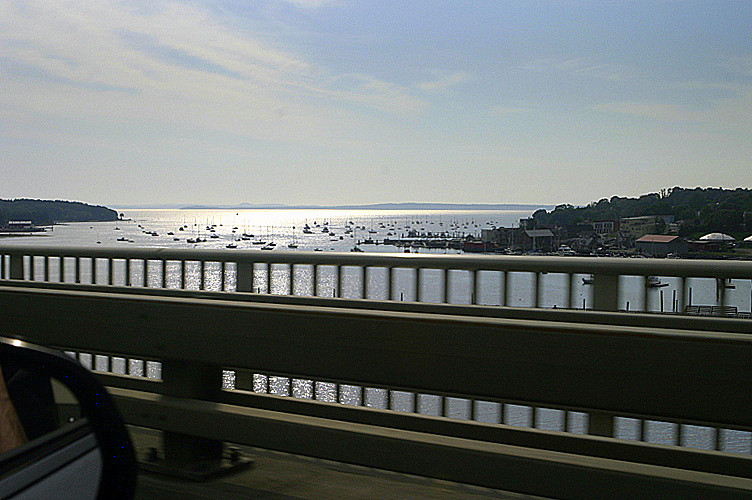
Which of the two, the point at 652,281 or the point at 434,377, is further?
the point at 652,281

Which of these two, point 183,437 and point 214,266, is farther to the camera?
Result: point 214,266

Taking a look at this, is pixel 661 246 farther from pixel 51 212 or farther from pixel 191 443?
pixel 51 212

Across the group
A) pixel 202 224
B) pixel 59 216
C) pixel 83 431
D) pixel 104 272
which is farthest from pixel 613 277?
pixel 59 216

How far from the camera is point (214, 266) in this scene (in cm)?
721

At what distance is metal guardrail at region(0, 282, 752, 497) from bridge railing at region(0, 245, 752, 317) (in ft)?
8.04

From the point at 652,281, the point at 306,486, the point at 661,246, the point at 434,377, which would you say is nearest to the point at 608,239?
the point at 661,246

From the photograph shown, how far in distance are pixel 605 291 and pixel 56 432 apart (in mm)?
4406

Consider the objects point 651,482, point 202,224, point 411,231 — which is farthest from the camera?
point 202,224

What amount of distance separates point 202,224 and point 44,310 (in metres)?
6.41

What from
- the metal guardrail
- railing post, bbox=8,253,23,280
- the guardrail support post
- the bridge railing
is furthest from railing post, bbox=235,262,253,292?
the guardrail support post

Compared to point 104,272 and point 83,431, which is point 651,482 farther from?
point 104,272

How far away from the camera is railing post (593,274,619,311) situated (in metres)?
5.12

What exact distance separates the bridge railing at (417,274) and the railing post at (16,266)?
0.04 feet

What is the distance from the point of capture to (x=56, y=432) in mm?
1453
